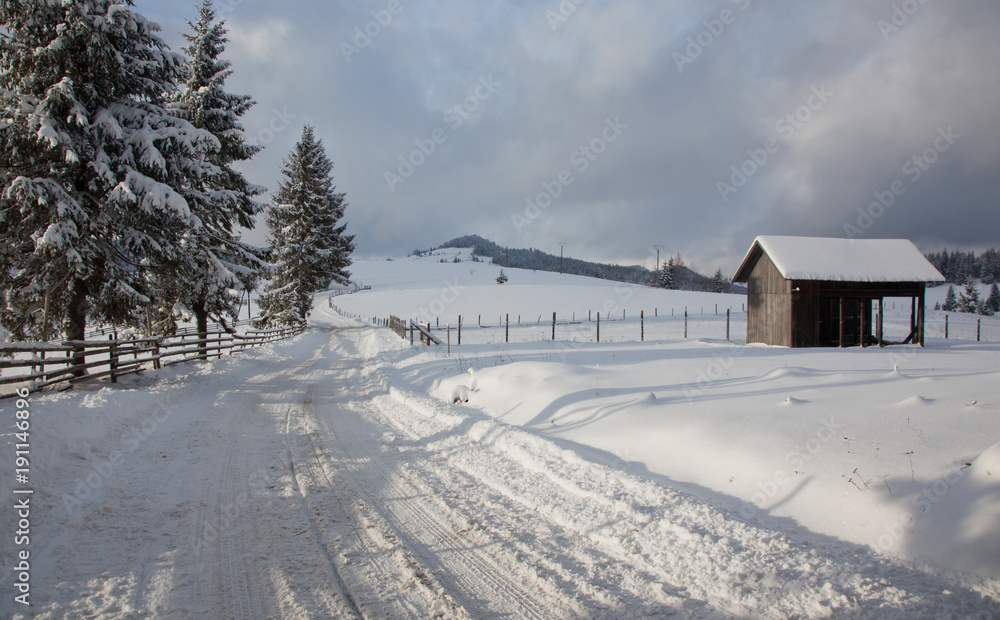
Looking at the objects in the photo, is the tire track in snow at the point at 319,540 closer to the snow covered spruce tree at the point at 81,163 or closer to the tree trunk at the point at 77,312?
the snow covered spruce tree at the point at 81,163

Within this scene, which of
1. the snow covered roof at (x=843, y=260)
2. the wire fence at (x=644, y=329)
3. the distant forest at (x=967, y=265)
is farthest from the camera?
the distant forest at (x=967, y=265)

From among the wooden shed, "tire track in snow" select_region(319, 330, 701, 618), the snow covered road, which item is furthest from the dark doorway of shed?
"tire track in snow" select_region(319, 330, 701, 618)

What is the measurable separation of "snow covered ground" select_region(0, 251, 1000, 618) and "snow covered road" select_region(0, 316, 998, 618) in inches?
0.8

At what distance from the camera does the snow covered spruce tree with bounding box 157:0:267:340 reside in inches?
536

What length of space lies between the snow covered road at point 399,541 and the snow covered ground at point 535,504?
2 centimetres

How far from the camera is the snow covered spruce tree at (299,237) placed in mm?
32875

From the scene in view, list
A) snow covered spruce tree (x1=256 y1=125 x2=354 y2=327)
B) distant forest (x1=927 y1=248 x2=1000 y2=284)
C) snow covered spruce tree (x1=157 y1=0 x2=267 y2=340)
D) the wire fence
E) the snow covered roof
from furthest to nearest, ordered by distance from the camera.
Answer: distant forest (x1=927 y1=248 x2=1000 y2=284)
snow covered spruce tree (x1=256 y1=125 x2=354 y2=327)
the wire fence
the snow covered roof
snow covered spruce tree (x1=157 y1=0 x2=267 y2=340)

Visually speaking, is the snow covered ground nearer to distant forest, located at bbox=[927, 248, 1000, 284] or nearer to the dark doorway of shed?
the dark doorway of shed

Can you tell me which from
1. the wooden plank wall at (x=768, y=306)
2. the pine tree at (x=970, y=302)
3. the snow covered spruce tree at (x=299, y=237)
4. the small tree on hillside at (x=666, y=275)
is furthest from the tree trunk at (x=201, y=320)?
the pine tree at (x=970, y=302)

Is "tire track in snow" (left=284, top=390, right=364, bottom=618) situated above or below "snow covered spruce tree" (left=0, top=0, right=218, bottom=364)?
below

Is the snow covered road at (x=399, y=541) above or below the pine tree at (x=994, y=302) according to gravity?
below

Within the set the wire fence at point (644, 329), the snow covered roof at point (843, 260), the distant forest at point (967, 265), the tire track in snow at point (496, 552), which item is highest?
the distant forest at point (967, 265)

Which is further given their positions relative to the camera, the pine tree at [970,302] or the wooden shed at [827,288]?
the pine tree at [970,302]

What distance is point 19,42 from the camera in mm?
9156
